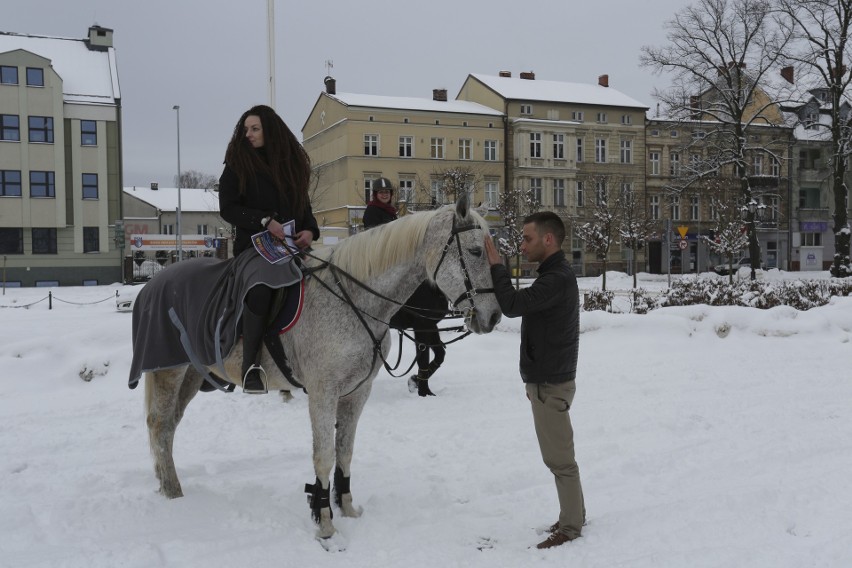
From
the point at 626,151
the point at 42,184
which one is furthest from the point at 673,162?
the point at 42,184

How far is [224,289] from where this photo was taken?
496cm

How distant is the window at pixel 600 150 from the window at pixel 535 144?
16.3 ft

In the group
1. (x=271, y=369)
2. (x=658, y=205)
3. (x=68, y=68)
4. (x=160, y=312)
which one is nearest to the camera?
(x=271, y=369)

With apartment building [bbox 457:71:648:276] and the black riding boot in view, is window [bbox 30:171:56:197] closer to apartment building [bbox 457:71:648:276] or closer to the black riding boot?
apartment building [bbox 457:71:648:276]

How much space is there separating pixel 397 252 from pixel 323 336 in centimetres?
76

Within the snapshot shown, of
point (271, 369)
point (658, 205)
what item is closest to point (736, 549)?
point (271, 369)

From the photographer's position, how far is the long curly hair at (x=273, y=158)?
16.0 ft

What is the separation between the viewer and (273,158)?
4.97 metres

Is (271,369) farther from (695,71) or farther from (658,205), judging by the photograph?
(658,205)

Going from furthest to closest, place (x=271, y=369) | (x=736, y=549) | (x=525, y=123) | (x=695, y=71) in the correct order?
A: (x=525, y=123) < (x=695, y=71) < (x=271, y=369) < (x=736, y=549)

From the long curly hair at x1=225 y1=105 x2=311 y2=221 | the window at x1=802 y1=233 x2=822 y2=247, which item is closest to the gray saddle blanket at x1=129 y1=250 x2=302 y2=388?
the long curly hair at x1=225 y1=105 x2=311 y2=221

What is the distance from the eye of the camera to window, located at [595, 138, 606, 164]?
52125 millimetres

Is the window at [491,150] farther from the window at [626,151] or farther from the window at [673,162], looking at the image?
the window at [673,162]

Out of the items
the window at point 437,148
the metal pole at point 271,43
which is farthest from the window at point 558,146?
the metal pole at point 271,43
